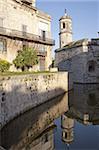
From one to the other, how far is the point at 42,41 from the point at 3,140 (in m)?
22.4

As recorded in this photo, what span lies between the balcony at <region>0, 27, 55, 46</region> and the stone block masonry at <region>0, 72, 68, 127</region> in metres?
7.47

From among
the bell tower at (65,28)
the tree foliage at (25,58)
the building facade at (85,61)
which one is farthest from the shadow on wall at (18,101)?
the bell tower at (65,28)

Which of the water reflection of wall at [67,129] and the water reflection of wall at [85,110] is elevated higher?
the water reflection of wall at [85,110]

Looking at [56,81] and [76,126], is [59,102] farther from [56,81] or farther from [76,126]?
[76,126]

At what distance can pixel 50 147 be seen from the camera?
10.0 metres

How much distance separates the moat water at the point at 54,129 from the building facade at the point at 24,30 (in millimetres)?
10820

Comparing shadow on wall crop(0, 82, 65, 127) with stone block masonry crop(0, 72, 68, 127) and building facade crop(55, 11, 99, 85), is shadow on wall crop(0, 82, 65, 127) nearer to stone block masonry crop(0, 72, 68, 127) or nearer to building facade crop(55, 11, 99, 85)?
stone block masonry crop(0, 72, 68, 127)

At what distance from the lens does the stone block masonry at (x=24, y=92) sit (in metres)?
12.3

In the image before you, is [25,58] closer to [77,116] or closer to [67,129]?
[77,116]

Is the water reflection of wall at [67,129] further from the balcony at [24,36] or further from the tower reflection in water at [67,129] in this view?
the balcony at [24,36]

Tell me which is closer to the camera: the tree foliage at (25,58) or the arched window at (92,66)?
the tree foliage at (25,58)

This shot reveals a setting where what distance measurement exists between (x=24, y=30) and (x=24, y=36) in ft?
3.63

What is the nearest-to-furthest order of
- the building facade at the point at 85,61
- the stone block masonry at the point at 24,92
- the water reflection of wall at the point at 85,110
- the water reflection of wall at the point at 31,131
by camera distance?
the water reflection of wall at the point at 31,131 → the stone block masonry at the point at 24,92 → the water reflection of wall at the point at 85,110 → the building facade at the point at 85,61

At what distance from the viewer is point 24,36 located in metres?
28.2
